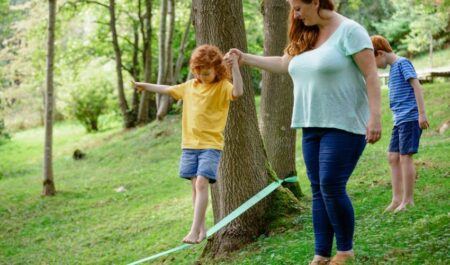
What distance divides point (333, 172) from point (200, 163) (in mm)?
1662

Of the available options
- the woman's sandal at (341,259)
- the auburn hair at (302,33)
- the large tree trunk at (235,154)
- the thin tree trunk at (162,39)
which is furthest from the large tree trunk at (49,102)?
the woman's sandal at (341,259)

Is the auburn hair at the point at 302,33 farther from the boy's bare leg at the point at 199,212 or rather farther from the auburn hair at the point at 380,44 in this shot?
the auburn hair at the point at 380,44

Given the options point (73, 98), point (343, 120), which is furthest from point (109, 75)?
point (343, 120)

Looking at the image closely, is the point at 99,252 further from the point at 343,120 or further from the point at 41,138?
the point at 41,138

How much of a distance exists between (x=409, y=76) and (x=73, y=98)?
23.8m

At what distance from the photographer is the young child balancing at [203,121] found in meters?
5.39

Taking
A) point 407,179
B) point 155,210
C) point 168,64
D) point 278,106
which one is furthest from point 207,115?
point 168,64

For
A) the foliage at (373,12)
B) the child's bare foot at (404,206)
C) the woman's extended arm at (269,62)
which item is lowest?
the child's bare foot at (404,206)

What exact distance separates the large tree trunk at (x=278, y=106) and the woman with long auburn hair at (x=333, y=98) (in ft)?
15.2

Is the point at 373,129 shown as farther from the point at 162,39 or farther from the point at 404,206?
the point at 162,39

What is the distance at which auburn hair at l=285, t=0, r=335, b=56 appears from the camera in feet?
13.6

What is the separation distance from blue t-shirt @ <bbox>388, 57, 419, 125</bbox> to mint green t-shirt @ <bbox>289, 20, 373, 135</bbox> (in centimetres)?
213

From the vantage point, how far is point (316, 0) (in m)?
4.12

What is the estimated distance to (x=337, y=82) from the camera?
13.4ft
